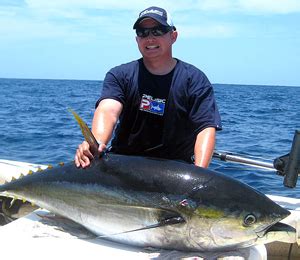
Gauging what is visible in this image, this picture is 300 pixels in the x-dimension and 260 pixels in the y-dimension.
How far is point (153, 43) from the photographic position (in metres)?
3.52

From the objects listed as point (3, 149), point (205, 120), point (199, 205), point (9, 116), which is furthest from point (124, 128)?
point (9, 116)

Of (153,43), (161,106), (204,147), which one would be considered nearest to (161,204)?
(204,147)

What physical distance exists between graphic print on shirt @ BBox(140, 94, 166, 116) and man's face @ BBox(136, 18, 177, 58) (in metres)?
0.33

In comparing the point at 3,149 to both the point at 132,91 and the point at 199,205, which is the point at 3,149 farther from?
the point at 199,205

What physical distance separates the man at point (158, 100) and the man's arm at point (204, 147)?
2 centimetres

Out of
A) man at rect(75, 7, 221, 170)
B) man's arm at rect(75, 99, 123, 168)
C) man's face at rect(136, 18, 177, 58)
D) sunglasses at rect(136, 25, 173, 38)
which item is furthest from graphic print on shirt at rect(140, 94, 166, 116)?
A: sunglasses at rect(136, 25, 173, 38)

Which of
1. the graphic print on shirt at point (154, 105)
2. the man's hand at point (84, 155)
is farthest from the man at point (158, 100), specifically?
the man's hand at point (84, 155)

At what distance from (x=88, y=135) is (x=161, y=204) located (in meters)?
0.62

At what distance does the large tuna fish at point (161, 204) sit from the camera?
2.51 metres

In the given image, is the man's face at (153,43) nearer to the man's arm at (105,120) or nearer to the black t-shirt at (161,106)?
the black t-shirt at (161,106)

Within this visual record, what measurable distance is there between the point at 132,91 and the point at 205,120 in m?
0.62

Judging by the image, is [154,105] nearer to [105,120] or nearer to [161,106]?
[161,106]

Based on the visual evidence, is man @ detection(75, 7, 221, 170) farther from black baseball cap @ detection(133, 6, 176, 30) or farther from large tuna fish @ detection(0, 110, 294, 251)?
large tuna fish @ detection(0, 110, 294, 251)

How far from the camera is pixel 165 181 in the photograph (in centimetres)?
269
